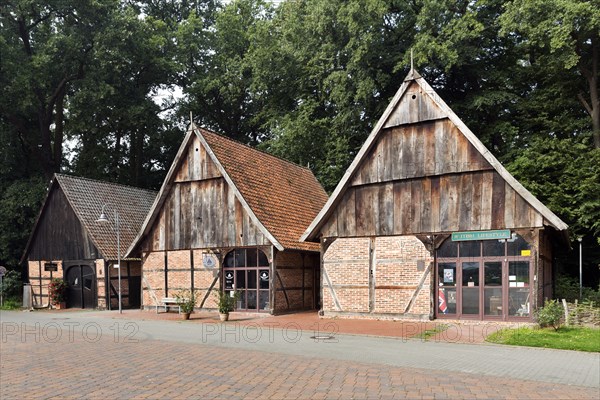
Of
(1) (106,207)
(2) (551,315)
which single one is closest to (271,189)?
(1) (106,207)

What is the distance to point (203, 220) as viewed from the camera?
22.0m

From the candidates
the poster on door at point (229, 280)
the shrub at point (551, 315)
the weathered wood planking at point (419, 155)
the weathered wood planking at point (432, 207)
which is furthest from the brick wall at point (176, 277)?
the shrub at point (551, 315)

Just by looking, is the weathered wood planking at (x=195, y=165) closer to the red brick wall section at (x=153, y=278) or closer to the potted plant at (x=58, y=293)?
the red brick wall section at (x=153, y=278)

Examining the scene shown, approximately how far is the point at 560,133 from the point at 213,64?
26311mm

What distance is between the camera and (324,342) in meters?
13.0

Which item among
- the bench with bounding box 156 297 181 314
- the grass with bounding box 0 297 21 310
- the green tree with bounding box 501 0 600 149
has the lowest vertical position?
the grass with bounding box 0 297 21 310

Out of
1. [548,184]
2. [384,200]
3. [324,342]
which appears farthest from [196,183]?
[548,184]

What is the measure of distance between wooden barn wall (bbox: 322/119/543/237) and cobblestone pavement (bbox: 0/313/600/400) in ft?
17.6

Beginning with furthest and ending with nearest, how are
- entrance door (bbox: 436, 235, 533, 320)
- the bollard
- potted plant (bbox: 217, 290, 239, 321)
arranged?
the bollard
potted plant (bbox: 217, 290, 239, 321)
entrance door (bbox: 436, 235, 533, 320)

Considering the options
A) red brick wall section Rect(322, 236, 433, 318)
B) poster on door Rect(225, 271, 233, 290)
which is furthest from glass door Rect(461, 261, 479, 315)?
poster on door Rect(225, 271, 233, 290)

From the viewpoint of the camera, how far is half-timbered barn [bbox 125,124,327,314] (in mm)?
20516

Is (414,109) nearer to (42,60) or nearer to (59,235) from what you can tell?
(59,235)

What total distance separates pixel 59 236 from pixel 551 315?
22984mm

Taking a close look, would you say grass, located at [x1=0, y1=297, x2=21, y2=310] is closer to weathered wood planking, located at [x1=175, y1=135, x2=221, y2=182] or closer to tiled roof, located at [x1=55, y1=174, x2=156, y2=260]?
tiled roof, located at [x1=55, y1=174, x2=156, y2=260]
